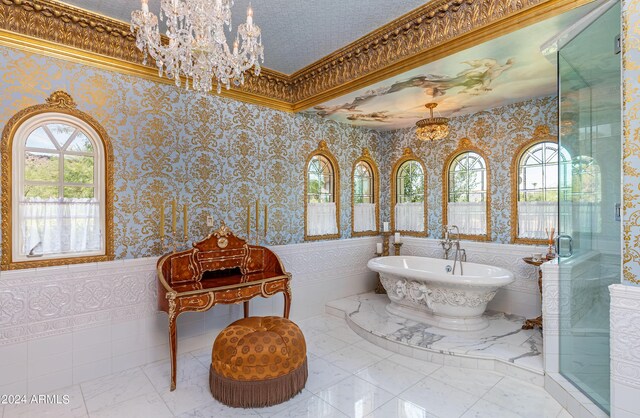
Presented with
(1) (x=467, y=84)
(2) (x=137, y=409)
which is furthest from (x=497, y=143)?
(2) (x=137, y=409)

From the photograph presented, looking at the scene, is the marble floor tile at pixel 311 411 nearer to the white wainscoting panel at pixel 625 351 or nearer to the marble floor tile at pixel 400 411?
the marble floor tile at pixel 400 411

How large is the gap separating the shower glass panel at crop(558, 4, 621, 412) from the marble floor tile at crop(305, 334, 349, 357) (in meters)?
2.03

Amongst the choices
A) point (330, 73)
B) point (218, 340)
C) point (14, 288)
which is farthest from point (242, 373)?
point (330, 73)

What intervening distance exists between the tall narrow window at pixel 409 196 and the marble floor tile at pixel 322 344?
7.80 feet

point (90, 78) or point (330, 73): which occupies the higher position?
point (330, 73)

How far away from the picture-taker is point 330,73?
12.4 ft

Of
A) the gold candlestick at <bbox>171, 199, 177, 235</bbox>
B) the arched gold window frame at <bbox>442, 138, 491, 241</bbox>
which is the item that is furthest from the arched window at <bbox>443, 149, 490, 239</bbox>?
the gold candlestick at <bbox>171, 199, 177, 235</bbox>

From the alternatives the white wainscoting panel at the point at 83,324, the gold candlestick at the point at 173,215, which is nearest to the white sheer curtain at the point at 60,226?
the white wainscoting panel at the point at 83,324

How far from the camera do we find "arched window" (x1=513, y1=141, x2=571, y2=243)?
4031 mm

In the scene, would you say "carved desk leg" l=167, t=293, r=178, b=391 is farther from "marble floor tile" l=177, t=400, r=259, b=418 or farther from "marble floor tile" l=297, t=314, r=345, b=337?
"marble floor tile" l=297, t=314, r=345, b=337

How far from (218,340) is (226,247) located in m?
1.08

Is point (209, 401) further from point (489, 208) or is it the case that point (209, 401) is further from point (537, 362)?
point (489, 208)

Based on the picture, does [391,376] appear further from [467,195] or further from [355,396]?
[467,195]

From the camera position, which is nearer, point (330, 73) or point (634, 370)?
point (634, 370)
